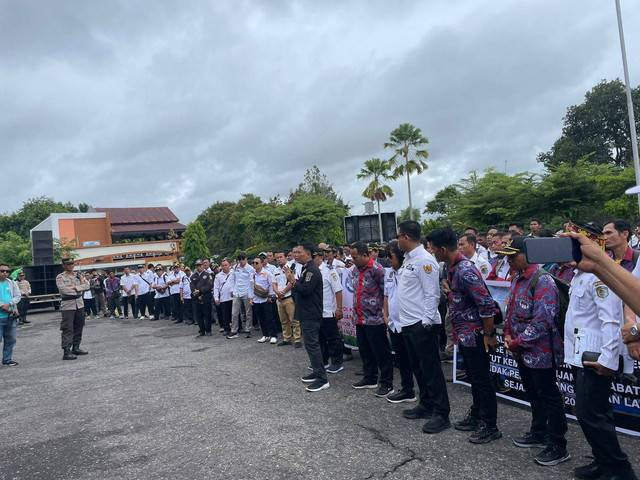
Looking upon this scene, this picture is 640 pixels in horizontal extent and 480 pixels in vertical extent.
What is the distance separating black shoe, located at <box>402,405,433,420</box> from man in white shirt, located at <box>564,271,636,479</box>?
193 cm

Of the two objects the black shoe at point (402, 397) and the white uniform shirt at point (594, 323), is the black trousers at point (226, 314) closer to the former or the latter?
the black shoe at point (402, 397)

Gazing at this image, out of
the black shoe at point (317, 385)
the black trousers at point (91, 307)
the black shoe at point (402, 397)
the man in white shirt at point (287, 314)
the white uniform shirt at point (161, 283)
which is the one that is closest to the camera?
the black shoe at point (402, 397)

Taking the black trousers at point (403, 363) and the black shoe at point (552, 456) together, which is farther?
the black trousers at point (403, 363)

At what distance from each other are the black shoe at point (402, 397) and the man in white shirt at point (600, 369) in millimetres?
2550

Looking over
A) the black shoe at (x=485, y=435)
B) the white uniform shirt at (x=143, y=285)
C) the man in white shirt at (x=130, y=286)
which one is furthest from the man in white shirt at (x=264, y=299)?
the man in white shirt at (x=130, y=286)

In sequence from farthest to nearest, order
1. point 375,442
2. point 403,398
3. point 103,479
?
point 403,398 → point 375,442 → point 103,479

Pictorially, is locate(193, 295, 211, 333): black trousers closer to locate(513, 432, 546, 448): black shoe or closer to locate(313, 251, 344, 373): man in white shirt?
locate(313, 251, 344, 373): man in white shirt

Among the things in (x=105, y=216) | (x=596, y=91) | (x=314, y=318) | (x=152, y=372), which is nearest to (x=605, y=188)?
(x=314, y=318)

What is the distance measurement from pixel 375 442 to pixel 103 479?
2.45m

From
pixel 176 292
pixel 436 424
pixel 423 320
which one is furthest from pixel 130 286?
pixel 436 424

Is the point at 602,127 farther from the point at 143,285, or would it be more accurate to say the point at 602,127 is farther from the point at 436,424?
the point at 436,424

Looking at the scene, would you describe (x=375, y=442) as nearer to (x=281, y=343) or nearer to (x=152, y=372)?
(x=152, y=372)

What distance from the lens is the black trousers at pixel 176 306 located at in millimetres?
16391

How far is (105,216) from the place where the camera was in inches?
2389
